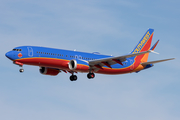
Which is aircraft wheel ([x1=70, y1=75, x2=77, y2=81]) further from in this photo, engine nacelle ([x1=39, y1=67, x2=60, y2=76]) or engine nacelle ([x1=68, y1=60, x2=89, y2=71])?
engine nacelle ([x1=68, y1=60, x2=89, y2=71])

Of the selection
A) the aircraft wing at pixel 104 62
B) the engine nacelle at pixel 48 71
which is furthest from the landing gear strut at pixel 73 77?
the aircraft wing at pixel 104 62

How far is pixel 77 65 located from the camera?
199ft

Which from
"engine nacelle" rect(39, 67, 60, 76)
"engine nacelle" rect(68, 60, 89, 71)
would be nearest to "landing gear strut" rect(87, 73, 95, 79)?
"engine nacelle" rect(68, 60, 89, 71)

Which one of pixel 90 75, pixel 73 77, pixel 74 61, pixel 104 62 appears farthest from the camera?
pixel 73 77

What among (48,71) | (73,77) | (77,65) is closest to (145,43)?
(73,77)

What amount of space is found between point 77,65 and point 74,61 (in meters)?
0.89

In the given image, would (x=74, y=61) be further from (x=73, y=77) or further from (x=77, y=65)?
(x=73, y=77)

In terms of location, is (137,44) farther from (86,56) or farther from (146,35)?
(86,56)

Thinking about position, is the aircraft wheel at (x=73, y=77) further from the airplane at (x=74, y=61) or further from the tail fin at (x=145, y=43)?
the tail fin at (x=145, y=43)

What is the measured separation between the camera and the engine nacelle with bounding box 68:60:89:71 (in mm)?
60325

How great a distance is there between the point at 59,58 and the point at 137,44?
20917mm

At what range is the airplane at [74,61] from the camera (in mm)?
57594

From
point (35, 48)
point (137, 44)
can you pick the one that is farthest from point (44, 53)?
point (137, 44)

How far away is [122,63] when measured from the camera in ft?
222
